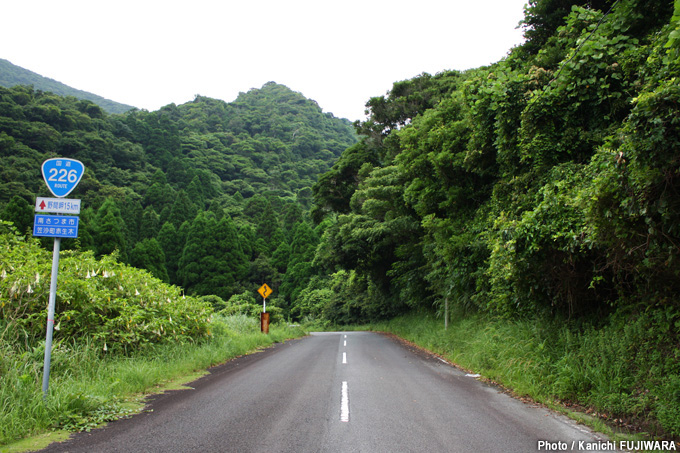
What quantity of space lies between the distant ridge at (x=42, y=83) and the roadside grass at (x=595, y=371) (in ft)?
502

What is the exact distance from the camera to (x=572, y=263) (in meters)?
6.72

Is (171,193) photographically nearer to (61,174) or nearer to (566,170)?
(61,174)

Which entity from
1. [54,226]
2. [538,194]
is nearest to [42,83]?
[54,226]

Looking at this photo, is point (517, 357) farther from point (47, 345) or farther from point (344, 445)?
point (47, 345)

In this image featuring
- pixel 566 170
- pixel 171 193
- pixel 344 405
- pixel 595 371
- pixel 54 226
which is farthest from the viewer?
pixel 171 193

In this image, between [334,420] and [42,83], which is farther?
[42,83]

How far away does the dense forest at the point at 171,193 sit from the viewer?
133ft

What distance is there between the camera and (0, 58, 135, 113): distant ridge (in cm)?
13825

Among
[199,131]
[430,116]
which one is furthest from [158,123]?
[430,116]

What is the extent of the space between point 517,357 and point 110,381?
7.49m

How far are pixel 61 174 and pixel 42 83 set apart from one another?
604ft

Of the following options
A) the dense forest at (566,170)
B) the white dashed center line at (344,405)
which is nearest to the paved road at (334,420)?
the white dashed center line at (344,405)

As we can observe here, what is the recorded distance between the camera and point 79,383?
600cm

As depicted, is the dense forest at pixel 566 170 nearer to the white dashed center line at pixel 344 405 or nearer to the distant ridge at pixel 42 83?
the white dashed center line at pixel 344 405
